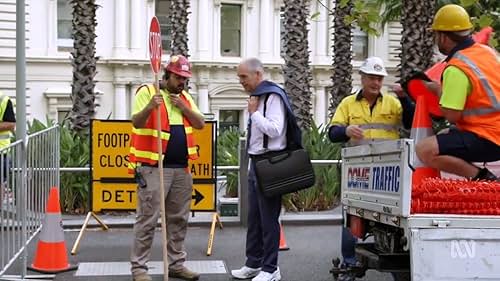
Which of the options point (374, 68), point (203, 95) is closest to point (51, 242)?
point (374, 68)

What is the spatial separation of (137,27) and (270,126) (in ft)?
86.5

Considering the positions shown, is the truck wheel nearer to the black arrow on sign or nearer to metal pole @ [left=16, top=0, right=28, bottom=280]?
metal pole @ [left=16, top=0, right=28, bottom=280]

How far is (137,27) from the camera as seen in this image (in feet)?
105

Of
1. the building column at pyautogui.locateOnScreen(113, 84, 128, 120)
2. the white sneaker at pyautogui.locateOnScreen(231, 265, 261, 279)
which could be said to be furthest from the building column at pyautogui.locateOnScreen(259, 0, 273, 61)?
the white sneaker at pyautogui.locateOnScreen(231, 265, 261, 279)

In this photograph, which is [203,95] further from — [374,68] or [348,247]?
[374,68]

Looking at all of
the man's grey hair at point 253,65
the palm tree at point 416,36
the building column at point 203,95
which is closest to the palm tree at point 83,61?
the palm tree at point 416,36

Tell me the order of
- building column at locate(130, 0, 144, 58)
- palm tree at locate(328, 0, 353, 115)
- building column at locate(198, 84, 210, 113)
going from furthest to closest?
building column at locate(198, 84, 210, 113) < building column at locate(130, 0, 144, 58) < palm tree at locate(328, 0, 353, 115)

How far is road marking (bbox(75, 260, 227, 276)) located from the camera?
7723mm

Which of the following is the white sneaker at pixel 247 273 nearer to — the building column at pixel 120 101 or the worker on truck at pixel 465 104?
the worker on truck at pixel 465 104

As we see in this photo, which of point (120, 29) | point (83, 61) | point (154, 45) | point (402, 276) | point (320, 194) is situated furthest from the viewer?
point (120, 29)

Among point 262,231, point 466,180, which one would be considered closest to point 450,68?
point 466,180

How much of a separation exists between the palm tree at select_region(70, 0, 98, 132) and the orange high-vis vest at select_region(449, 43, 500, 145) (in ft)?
30.0

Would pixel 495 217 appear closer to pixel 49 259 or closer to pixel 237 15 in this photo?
pixel 49 259

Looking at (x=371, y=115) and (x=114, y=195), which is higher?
(x=371, y=115)
